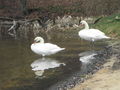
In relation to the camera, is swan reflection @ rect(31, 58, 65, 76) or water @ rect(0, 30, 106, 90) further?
swan reflection @ rect(31, 58, 65, 76)

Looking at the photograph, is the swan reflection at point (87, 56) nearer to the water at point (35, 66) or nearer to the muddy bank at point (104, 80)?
the water at point (35, 66)

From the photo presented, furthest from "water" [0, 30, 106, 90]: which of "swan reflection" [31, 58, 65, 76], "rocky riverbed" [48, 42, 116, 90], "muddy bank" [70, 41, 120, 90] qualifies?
"muddy bank" [70, 41, 120, 90]

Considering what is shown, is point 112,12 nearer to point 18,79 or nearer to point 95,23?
point 95,23

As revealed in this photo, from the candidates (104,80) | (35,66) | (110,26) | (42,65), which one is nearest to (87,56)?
(42,65)

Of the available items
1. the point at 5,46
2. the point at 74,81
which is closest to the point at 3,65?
the point at 74,81

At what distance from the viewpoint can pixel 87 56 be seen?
2227 centimetres

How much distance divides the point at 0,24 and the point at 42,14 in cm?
523

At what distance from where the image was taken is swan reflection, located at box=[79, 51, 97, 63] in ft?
69.7

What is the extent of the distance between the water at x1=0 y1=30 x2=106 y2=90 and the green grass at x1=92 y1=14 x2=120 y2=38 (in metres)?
3.27

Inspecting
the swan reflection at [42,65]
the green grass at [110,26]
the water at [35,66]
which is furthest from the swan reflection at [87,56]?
the green grass at [110,26]

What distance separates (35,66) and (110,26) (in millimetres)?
13149

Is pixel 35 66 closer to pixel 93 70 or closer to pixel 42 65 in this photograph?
pixel 42 65

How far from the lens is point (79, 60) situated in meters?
21.5

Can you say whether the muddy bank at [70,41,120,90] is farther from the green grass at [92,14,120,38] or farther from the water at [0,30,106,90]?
the green grass at [92,14,120,38]
